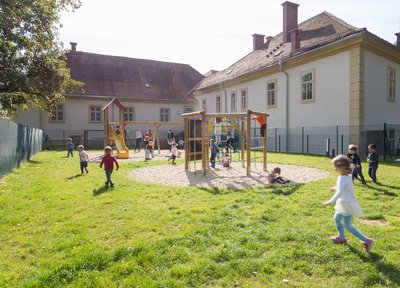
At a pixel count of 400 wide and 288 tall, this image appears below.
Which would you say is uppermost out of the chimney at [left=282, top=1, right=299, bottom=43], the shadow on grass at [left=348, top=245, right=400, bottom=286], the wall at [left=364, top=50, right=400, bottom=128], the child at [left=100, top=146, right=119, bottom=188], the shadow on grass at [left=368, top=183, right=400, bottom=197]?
the chimney at [left=282, top=1, right=299, bottom=43]

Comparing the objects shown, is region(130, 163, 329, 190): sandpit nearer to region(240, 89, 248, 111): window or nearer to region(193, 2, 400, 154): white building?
region(193, 2, 400, 154): white building

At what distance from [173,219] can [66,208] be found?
2.38 meters

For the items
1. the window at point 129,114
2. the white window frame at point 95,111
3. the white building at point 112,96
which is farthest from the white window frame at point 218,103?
the white window frame at point 95,111

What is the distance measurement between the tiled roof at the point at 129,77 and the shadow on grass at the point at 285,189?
93.9ft

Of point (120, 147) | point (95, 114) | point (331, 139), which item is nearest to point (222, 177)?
point (120, 147)

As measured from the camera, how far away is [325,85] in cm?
1938

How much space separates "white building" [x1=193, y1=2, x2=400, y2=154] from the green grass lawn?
1148 centimetres

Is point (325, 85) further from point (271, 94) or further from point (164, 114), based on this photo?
point (164, 114)

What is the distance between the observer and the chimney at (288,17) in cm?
2473

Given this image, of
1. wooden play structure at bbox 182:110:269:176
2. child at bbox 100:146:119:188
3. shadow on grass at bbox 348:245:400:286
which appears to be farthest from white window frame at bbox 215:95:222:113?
shadow on grass at bbox 348:245:400:286

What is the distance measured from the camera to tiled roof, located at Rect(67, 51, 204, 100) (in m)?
34.8

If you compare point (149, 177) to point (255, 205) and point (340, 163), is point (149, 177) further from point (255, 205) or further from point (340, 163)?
point (340, 163)

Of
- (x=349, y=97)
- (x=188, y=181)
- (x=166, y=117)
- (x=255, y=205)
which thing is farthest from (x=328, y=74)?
(x=166, y=117)

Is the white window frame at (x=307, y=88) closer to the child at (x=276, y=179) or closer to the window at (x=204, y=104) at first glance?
the child at (x=276, y=179)
